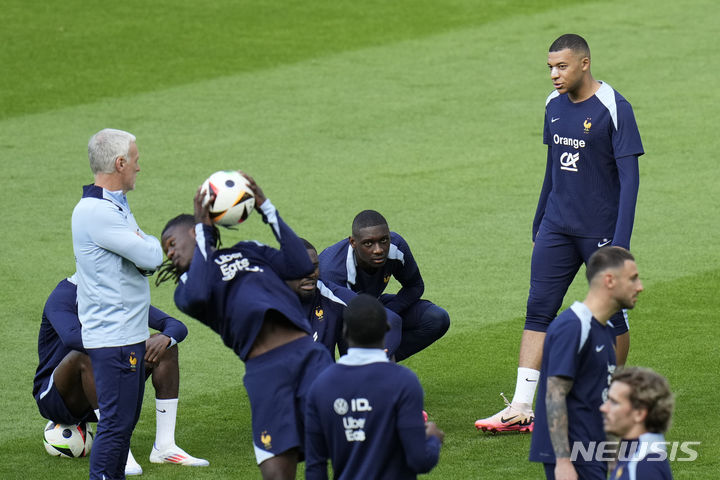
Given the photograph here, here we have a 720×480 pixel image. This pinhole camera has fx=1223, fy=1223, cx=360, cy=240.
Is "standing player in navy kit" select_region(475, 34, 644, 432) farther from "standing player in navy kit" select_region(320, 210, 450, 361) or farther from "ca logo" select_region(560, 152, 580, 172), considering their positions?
"standing player in navy kit" select_region(320, 210, 450, 361)

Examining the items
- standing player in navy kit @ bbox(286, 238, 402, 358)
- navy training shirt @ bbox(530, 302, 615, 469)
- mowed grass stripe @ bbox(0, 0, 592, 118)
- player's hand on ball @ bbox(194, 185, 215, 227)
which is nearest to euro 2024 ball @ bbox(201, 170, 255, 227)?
player's hand on ball @ bbox(194, 185, 215, 227)

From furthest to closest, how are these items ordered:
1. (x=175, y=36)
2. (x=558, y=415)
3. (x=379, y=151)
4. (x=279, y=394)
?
1. (x=175, y=36)
2. (x=379, y=151)
3. (x=279, y=394)
4. (x=558, y=415)

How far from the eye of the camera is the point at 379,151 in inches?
603

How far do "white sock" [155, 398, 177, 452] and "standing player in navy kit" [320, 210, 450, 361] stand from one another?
1337 millimetres

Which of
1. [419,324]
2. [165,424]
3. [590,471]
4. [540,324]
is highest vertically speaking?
→ [540,324]

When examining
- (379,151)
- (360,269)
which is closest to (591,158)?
(360,269)

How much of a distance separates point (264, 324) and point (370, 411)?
41.4 inches

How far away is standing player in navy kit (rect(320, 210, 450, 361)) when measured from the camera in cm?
799

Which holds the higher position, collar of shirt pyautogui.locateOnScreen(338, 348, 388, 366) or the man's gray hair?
the man's gray hair

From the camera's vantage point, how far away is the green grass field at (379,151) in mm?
8836

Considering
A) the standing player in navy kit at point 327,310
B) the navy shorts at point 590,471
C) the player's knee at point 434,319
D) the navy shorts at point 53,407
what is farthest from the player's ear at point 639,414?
the navy shorts at point 53,407

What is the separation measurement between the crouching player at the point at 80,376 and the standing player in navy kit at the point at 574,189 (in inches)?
78.9

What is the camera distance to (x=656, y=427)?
4.77m

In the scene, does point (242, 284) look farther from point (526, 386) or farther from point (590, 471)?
point (526, 386)
